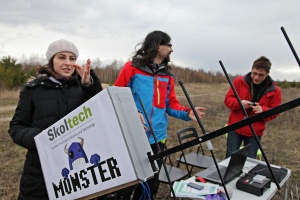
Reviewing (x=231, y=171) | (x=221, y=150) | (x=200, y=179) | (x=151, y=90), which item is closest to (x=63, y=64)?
(x=151, y=90)

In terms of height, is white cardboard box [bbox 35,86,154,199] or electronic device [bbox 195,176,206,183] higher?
white cardboard box [bbox 35,86,154,199]

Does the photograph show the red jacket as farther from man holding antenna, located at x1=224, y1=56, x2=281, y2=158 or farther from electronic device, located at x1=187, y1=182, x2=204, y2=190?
electronic device, located at x1=187, y1=182, x2=204, y2=190

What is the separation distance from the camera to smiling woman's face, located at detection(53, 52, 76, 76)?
5.91ft

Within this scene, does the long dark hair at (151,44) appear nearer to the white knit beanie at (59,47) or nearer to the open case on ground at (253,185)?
the white knit beanie at (59,47)

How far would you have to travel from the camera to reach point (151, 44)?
258 cm

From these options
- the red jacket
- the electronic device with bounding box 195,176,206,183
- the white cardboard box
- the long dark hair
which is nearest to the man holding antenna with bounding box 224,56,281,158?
the red jacket

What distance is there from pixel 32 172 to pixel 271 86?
314 cm

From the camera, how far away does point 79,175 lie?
1.25 metres

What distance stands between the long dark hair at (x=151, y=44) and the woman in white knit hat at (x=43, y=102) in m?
0.93

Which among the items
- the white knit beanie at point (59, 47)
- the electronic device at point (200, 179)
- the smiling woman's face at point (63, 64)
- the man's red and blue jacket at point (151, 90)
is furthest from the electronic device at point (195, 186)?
the white knit beanie at point (59, 47)

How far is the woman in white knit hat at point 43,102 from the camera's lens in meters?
1.70

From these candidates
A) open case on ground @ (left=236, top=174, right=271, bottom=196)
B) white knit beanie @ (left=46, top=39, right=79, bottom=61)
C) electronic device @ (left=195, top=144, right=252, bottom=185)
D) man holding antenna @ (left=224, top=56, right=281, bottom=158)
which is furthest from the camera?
man holding antenna @ (left=224, top=56, right=281, bottom=158)

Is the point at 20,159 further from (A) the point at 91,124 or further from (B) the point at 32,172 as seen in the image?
(A) the point at 91,124

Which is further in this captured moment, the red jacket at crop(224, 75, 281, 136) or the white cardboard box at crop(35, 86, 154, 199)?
the red jacket at crop(224, 75, 281, 136)
